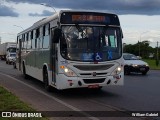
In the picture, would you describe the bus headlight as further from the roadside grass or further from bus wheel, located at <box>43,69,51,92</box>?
bus wheel, located at <box>43,69,51,92</box>

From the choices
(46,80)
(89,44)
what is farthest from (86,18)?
(46,80)

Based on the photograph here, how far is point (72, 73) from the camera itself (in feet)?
45.8

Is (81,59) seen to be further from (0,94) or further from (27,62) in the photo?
(27,62)

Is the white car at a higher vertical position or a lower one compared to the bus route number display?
lower

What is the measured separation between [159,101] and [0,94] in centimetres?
541

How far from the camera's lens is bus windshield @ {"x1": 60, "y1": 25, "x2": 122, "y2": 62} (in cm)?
1405

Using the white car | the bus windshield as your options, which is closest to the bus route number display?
the bus windshield

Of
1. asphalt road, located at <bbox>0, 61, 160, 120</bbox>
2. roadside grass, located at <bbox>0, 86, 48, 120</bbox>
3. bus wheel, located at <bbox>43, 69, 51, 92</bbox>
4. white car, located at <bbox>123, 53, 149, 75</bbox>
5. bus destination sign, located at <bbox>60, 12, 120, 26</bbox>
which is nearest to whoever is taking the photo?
roadside grass, located at <bbox>0, 86, 48, 120</bbox>

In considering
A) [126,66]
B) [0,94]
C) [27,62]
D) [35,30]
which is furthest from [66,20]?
[126,66]

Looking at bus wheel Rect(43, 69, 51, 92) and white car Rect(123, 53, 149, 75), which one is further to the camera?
white car Rect(123, 53, 149, 75)

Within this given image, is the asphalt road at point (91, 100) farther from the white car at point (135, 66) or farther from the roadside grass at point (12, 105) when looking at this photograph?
the white car at point (135, 66)

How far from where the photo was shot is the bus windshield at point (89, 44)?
14.0m

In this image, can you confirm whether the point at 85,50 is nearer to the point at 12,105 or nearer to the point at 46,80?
the point at 46,80

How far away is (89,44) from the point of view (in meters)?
14.2
